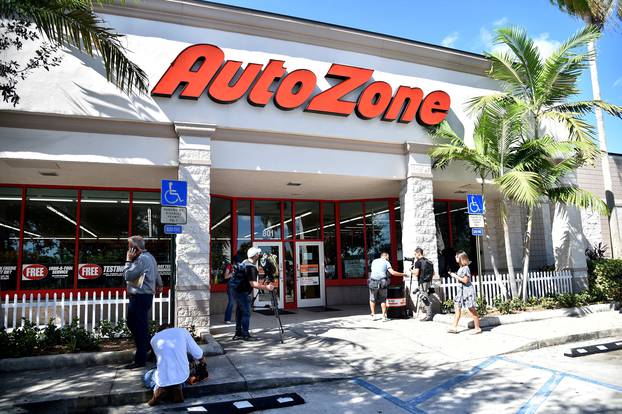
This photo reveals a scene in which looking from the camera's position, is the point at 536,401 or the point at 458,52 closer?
the point at 536,401

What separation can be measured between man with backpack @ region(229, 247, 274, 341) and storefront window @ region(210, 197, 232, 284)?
4.38 meters

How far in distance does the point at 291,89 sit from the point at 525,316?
26.1 ft

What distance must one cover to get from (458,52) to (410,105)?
99.2 inches

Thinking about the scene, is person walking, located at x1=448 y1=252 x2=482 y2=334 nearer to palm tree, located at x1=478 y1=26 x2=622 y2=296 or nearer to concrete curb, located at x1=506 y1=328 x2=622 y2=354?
concrete curb, located at x1=506 y1=328 x2=622 y2=354

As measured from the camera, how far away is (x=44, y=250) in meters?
11.2

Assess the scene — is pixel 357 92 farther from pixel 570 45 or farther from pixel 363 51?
pixel 570 45

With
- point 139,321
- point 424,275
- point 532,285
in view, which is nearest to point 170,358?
point 139,321

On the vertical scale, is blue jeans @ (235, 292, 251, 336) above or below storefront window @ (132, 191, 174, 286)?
below

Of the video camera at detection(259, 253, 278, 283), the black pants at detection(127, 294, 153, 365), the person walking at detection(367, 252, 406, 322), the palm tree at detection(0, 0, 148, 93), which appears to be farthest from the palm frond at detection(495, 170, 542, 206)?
the palm tree at detection(0, 0, 148, 93)

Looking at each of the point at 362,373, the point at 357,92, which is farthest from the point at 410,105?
the point at 362,373

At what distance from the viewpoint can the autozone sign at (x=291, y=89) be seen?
32.2ft

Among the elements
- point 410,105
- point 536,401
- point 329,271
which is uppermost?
point 410,105

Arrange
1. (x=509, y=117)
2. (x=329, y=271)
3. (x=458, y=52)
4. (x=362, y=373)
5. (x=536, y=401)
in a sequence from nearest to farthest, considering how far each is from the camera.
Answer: (x=536, y=401), (x=362, y=373), (x=509, y=117), (x=458, y=52), (x=329, y=271)

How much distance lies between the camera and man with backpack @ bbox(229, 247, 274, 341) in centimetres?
859
